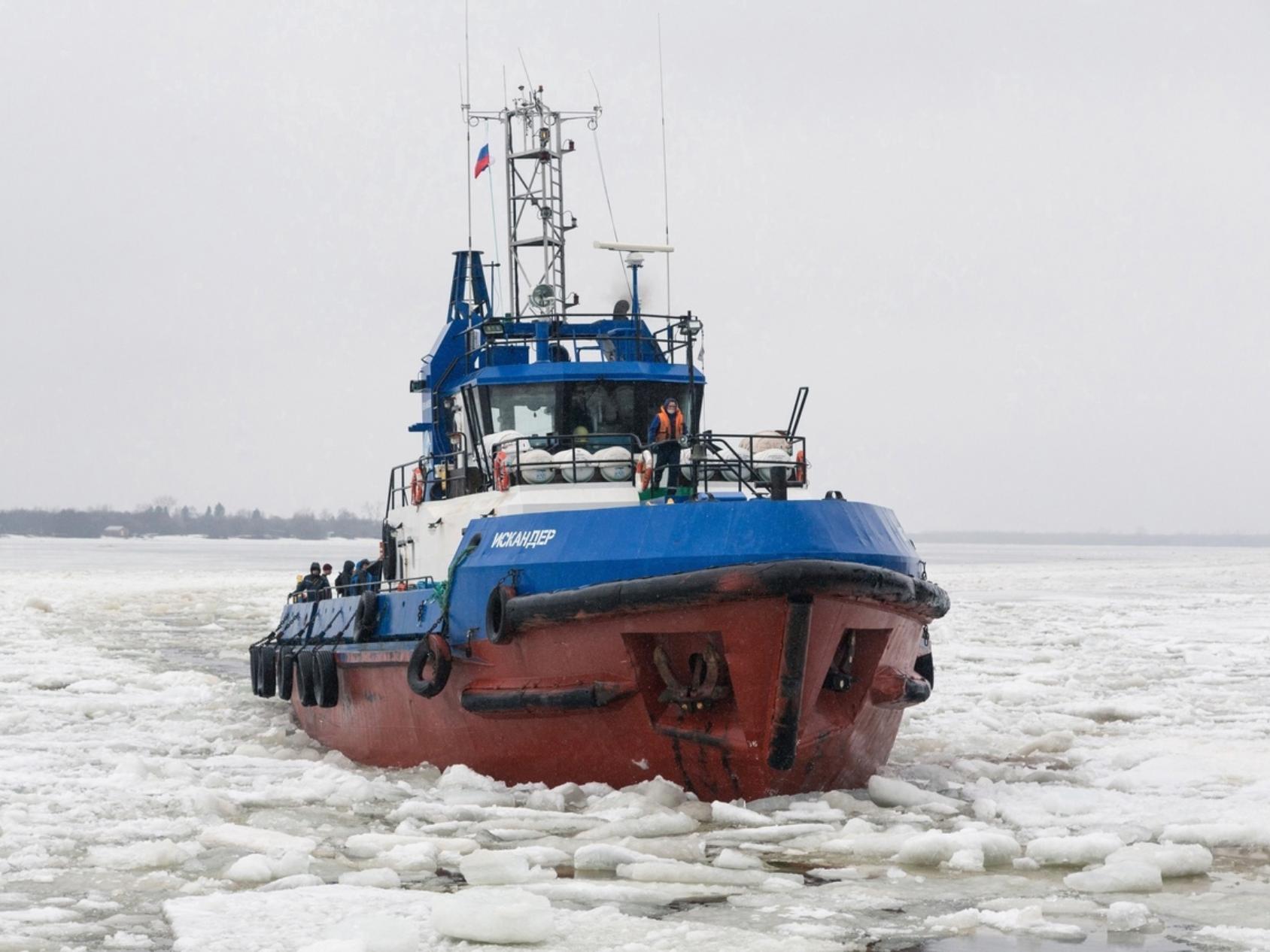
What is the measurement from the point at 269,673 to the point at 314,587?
969 mm

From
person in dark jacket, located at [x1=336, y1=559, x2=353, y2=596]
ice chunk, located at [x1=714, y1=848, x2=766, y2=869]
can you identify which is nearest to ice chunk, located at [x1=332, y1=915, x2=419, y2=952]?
ice chunk, located at [x1=714, y1=848, x2=766, y2=869]

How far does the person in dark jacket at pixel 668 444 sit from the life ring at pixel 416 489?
2679mm

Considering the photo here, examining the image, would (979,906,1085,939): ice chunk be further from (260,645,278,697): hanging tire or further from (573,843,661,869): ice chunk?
(260,645,278,697): hanging tire

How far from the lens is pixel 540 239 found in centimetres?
1439

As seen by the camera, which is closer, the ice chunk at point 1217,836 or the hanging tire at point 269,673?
the ice chunk at point 1217,836

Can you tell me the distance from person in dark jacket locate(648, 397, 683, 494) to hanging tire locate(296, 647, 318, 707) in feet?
13.3

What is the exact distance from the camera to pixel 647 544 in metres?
9.97

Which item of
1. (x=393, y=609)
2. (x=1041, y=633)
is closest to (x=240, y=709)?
(x=393, y=609)

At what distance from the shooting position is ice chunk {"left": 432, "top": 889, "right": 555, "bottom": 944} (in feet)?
23.0

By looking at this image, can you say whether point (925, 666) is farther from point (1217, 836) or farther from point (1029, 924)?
point (1029, 924)

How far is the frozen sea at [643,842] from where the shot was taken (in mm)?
7211

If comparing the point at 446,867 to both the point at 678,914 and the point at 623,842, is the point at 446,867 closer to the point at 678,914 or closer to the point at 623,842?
the point at 623,842

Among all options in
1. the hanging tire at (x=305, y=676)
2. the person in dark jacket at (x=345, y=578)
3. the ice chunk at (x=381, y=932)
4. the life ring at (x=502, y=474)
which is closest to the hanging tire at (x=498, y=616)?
the life ring at (x=502, y=474)

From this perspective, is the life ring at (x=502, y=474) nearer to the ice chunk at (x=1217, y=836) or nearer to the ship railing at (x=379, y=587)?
the ship railing at (x=379, y=587)
